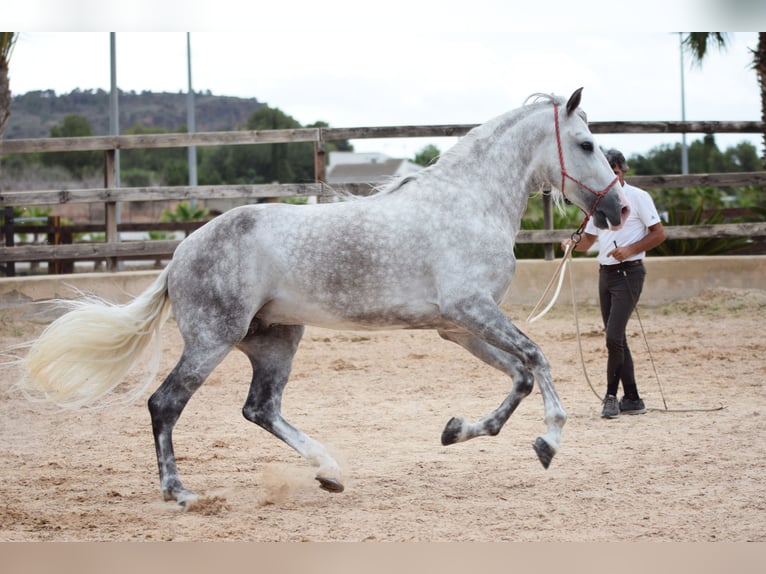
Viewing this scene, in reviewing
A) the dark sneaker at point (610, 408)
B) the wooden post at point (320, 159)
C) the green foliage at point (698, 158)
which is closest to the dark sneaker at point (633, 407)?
the dark sneaker at point (610, 408)

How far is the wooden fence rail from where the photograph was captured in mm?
10969

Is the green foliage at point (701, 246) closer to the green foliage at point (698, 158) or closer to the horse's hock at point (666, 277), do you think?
the horse's hock at point (666, 277)

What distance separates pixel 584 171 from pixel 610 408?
232 centimetres

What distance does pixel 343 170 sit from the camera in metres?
72.8

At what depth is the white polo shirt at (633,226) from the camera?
660cm

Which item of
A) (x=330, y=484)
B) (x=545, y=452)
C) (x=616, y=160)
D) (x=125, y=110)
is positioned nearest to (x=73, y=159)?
(x=125, y=110)

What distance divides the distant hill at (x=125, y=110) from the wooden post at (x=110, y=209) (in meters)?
63.7

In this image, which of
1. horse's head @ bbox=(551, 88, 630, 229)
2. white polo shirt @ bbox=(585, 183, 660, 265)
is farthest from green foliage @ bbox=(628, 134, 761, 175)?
horse's head @ bbox=(551, 88, 630, 229)

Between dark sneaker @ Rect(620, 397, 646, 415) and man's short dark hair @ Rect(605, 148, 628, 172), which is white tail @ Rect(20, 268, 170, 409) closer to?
man's short dark hair @ Rect(605, 148, 628, 172)
